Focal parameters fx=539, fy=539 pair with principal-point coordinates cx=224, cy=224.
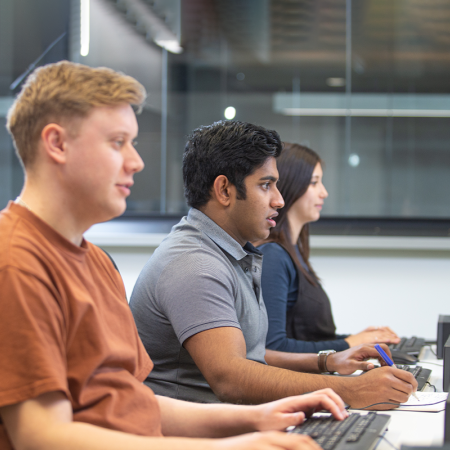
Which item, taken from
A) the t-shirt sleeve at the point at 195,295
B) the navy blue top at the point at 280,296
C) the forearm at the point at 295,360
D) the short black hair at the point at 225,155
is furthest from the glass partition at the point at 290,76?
the t-shirt sleeve at the point at 195,295

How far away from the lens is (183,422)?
3.09 ft

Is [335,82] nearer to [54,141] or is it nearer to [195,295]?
[195,295]

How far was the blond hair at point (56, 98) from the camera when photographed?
737 millimetres

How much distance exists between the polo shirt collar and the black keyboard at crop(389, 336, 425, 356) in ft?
2.55

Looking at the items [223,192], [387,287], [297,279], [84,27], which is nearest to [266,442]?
[223,192]

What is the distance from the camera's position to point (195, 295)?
1173mm

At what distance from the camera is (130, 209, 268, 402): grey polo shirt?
1170 mm

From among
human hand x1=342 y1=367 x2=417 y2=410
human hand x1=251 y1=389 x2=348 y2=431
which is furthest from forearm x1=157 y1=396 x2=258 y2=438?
human hand x1=342 y1=367 x2=417 y2=410

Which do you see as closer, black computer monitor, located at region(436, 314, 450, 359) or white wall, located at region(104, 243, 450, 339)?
black computer monitor, located at region(436, 314, 450, 359)

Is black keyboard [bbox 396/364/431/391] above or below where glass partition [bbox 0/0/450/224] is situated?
below

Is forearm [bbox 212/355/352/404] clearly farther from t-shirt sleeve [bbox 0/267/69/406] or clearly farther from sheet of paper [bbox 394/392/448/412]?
t-shirt sleeve [bbox 0/267/69/406]

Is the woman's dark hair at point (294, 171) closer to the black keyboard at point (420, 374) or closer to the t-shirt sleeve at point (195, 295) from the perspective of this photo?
the black keyboard at point (420, 374)

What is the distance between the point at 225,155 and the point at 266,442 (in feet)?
2.77

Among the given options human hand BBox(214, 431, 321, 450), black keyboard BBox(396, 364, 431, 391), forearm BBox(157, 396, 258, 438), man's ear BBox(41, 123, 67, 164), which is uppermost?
man's ear BBox(41, 123, 67, 164)
